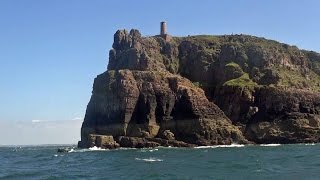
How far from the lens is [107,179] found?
65.7m

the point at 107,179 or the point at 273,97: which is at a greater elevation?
the point at 273,97

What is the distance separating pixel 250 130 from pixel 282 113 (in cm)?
1354

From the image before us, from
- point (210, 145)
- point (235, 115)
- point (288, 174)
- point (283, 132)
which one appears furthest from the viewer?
point (235, 115)

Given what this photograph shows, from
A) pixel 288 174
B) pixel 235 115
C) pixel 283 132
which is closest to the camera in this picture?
pixel 288 174

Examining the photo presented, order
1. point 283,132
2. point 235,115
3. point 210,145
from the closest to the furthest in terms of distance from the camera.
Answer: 1. point 210,145
2. point 283,132
3. point 235,115

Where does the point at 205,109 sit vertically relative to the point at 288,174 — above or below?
above

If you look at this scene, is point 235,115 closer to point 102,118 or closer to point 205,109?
point 205,109

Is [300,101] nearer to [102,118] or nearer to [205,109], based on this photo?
[205,109]

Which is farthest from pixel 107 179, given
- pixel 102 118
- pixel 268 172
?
pixel 102 118

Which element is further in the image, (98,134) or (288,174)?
(98,134)

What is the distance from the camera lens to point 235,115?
199m

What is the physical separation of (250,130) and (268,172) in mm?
122802

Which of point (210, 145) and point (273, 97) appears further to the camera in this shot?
point (273, 97)

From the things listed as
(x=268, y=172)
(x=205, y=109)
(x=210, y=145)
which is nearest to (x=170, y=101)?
(x=205, y=109)
